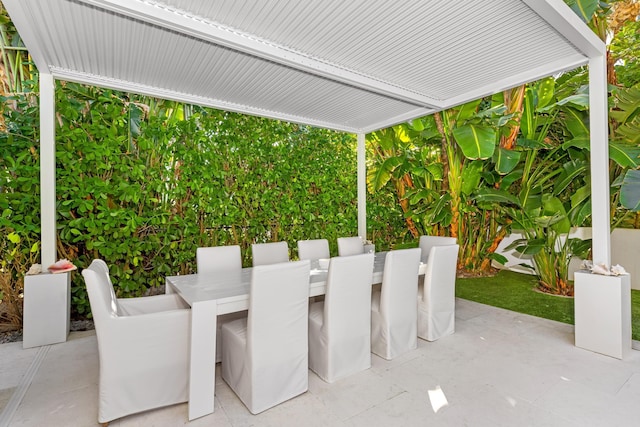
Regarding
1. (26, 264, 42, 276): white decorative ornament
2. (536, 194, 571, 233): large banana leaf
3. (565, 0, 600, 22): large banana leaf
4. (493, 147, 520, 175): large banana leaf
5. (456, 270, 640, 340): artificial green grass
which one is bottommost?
(456, 270, 640, 340): artificial green grass

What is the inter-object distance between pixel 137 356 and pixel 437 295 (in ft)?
8.53

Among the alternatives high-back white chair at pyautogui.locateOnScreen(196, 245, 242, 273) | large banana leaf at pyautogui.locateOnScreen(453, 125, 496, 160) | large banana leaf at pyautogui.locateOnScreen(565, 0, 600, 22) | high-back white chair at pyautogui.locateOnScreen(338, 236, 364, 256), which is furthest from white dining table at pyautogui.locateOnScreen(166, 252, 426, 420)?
large banana leaf at pyautogui.locateOnScreen(565, 0, 600, 22)

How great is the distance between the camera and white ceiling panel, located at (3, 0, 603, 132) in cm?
234

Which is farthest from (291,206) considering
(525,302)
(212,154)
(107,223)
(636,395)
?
(636,395)

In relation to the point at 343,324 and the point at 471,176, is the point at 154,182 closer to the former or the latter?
the point at 343,324

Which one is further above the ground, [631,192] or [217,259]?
[631,192]

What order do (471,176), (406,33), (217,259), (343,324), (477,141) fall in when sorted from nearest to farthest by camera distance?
(343,324), (406,33), (217,259), (477,141), (471,176)

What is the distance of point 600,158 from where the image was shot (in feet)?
9.57

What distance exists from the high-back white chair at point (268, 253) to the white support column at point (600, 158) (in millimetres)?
3144

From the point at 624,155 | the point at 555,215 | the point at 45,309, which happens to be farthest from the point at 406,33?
the point at 45,309

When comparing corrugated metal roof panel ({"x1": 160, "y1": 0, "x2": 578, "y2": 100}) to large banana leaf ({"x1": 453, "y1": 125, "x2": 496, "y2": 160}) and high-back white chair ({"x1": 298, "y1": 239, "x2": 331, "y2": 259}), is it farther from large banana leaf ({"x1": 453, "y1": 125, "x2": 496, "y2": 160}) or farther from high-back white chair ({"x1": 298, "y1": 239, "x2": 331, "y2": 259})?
high-back white chair ({"x1": 298, "y1": 239, "x2": 331, "y2": 259})

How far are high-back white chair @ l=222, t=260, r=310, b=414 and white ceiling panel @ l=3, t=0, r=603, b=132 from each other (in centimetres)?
191

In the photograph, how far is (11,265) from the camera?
3391mm

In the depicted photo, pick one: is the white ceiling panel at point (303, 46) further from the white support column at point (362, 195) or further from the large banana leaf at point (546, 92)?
the white support column at point (362, 195)
